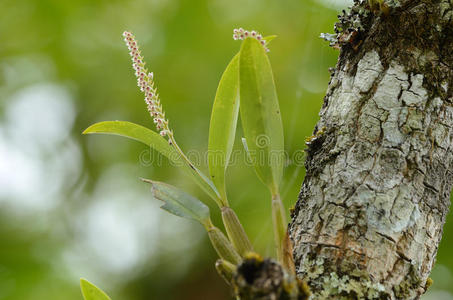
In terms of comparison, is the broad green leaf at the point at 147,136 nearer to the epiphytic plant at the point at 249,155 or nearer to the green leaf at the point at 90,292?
the epiphytic plant at the point at 249,155

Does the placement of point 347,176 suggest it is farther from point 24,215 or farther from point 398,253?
point 24,215

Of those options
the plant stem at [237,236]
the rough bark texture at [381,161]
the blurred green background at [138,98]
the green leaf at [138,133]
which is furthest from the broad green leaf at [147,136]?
the blurred green background at [138,98]

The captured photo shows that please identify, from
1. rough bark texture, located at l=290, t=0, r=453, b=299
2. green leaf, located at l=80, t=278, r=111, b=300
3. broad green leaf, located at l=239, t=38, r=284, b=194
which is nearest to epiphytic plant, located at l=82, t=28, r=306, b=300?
broad green leaf, located at l=239, t=38, r=284, b=194

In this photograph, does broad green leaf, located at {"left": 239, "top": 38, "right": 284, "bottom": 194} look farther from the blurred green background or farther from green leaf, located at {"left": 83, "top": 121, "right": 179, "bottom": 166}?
the blurred green background

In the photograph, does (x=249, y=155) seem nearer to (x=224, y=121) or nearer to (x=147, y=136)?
(x=224, y=121)

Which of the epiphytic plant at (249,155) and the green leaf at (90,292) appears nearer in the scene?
the epiphytic plant at (249,155)

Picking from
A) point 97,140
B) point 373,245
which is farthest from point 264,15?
point 373,245
